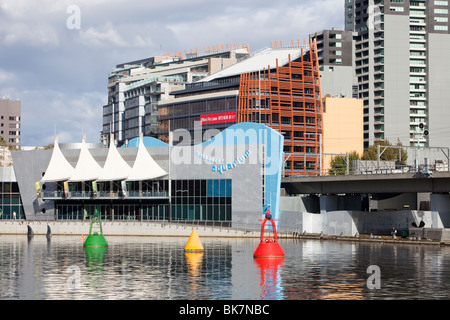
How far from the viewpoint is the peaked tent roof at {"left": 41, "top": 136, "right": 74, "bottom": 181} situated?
129 metres

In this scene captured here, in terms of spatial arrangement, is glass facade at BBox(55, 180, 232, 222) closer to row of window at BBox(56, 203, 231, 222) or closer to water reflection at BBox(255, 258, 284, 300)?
row of window at BBox(56, 203, 231, 222)

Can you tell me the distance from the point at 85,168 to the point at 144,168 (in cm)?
1012

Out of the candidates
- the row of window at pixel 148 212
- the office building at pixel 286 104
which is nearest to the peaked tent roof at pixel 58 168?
the row of window at pixel 148 212

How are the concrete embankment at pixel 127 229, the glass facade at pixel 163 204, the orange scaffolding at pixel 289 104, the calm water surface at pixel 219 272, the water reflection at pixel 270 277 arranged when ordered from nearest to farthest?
the water reflection at pixel 270 277, the calm water surface at pixel 219 272, the concrete embankment at pixel 127 229, the glass facade at pixel 163 204, the orange scaffolding at pixel 289 104

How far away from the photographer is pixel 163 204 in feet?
424

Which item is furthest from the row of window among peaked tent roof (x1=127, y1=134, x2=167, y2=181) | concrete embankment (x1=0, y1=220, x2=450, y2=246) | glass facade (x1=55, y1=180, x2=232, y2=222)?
peaked tent roof (x1=127, y1=134, x2=167, y2=181)

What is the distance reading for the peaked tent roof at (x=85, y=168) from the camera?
128m

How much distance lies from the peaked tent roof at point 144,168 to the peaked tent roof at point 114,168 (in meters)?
1.51

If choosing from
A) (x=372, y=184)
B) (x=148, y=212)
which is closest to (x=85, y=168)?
(x=148, y=212)

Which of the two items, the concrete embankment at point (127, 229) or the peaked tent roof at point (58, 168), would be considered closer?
the concrete embankment at point (127, 229)

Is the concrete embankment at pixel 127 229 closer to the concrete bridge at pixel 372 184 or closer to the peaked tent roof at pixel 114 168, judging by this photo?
the peaked tent roof at pixel 114 168

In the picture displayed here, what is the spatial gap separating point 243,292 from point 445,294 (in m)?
13.3

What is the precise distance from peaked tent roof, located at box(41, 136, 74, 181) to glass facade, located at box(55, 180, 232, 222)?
6866 mm
